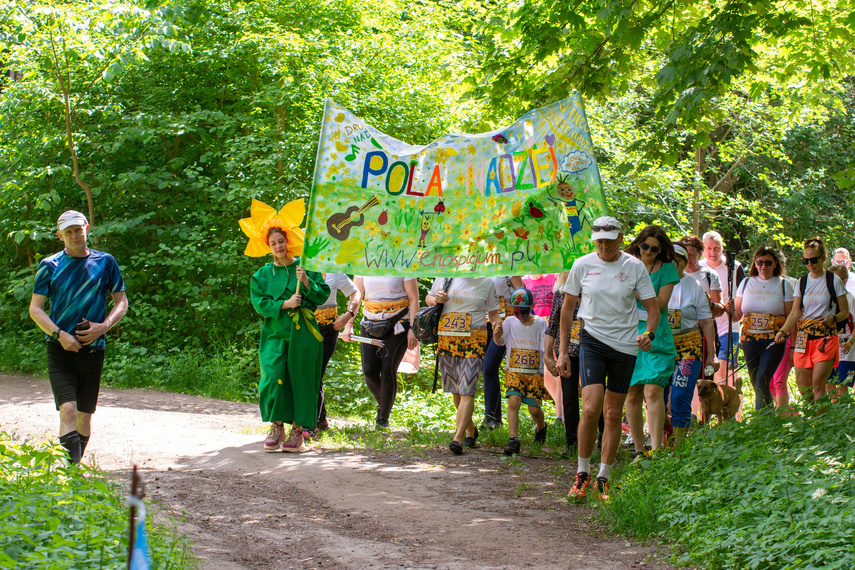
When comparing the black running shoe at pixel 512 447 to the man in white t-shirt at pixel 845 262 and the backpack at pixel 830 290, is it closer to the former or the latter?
the backpack at pixel 830 290

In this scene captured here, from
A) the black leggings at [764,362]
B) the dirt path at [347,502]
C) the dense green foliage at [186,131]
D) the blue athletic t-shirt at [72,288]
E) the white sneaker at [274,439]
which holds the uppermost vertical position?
the dense green foliage at [186,131]

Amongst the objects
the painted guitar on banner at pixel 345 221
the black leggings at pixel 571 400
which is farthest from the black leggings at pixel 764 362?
the painted guitar on banner at pixel 345 221

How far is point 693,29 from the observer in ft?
25.6

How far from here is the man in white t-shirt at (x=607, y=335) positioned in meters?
5.94

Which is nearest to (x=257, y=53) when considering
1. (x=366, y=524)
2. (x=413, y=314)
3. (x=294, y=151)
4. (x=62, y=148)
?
(x=294, y=151)

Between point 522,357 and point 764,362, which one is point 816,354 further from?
point 522,357

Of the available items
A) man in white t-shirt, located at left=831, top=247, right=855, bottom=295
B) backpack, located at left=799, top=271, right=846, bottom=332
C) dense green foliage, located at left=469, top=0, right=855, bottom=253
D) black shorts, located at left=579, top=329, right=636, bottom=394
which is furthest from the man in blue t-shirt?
man in white t-shirt, located at left=831, top=247, right=855, bottom=295

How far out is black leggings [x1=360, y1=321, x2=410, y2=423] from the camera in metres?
8.74

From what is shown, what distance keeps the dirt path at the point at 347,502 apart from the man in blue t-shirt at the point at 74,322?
76 cm

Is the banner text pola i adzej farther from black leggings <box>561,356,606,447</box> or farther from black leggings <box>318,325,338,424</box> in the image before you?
black leggings <box>318,325,338,424</box>

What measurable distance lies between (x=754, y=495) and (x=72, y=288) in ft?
15.4

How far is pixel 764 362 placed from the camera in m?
8.98

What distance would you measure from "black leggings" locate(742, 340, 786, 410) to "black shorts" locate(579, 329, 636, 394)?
3621mm

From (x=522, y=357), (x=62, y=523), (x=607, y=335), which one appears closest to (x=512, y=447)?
(x=522, y=357)
